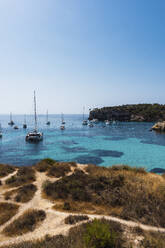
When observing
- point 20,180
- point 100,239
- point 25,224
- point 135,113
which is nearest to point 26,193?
point 20,180

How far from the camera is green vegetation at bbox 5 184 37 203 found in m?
10.1

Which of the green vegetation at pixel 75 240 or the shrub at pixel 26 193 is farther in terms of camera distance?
the shrub at pixel 26 193

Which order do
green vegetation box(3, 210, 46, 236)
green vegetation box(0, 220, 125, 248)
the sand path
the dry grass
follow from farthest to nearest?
the dry grass, green vegetation box(3, 210, 46, 236), the sand path, green vegetation box(0, 220, 125, 248)

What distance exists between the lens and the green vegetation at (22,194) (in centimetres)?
1009

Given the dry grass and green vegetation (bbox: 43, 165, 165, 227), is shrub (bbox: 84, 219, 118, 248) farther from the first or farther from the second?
the dry grass

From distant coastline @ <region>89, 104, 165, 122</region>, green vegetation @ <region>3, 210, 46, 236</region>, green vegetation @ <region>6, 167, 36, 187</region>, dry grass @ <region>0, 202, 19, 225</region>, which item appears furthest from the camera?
distant coastline @ <region>89, 104, 165, 122</region>

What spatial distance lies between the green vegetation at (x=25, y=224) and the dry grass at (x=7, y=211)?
0.83 metres

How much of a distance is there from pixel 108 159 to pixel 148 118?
97.5 meters

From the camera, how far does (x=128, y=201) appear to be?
8906 millimetres

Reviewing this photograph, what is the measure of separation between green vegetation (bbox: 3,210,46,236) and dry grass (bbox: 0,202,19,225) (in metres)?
0.83

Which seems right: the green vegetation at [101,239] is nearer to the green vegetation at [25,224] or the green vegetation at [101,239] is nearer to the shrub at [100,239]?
the shrub at [100,239]

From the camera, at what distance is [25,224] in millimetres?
7203

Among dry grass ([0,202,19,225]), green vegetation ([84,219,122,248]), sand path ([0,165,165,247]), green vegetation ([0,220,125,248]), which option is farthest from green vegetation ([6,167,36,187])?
green vegetation ([84,219,122,248])

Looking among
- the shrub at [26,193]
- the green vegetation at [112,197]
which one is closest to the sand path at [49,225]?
the green vegetation at [112,197]
